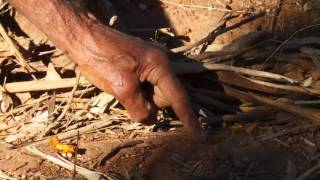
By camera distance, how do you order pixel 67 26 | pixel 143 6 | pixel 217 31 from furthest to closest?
pixel 143 6
pixel 217 31
pixel 67 26

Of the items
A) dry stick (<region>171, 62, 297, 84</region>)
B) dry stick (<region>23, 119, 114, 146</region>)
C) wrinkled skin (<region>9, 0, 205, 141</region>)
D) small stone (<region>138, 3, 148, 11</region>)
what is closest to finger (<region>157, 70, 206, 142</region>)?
wrinkled skin (<region>9, 0, 205, 141</region>)

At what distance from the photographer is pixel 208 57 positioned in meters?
3.08

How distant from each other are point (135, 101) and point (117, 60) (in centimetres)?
18

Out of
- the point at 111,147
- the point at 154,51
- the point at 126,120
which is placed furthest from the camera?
the point at 126,120

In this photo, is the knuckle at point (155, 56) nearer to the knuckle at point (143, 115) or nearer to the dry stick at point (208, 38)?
the knuckle at point (143, 115)

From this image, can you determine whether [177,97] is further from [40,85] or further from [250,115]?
[40,85]

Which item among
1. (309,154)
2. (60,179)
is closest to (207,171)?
(309,154)

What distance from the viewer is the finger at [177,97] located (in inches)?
99.3

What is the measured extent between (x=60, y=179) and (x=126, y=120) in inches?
21.5

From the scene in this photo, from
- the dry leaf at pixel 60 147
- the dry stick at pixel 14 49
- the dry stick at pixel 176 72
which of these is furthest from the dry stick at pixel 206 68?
the dry stick at pixel 14 49

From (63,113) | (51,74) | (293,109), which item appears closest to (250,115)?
(293,109)

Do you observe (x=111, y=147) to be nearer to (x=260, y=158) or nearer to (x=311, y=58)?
(x=260, y=158)

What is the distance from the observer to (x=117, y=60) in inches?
97.8

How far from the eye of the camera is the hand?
2.48 metres
